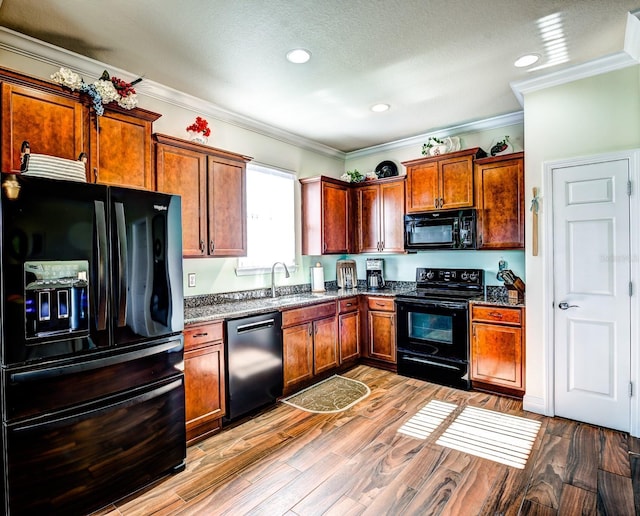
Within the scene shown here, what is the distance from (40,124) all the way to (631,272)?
421 centimetres

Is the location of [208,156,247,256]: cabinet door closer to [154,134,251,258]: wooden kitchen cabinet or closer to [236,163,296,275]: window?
[154,134,251,258]: wooden kitchen cabinet

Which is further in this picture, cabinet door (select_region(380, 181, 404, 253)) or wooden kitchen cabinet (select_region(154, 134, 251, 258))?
cabinet door (select_region(380, 181, 404, 253))

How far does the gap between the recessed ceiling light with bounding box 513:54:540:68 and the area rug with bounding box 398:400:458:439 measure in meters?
2.96

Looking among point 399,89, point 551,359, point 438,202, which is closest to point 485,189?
point 438,202

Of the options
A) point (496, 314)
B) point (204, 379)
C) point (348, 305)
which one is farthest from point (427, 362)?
point (204, 379)

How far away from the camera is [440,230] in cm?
409

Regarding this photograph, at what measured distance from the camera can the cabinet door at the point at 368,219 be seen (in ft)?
15.5

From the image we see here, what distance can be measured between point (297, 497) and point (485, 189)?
330cm

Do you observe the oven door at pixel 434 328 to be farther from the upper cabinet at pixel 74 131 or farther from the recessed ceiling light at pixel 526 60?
the upper cabinet at pixel 74 131

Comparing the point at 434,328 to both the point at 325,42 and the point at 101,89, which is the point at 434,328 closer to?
the point at 325,42

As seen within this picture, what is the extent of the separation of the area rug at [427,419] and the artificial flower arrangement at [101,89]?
10.4 ft

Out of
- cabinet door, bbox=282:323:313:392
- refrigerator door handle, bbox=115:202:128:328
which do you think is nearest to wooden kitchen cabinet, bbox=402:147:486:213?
cabinet door, bbox=282:323:313:392

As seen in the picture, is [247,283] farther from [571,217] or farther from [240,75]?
[571,217]

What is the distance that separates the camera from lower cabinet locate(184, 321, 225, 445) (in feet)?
8.70
